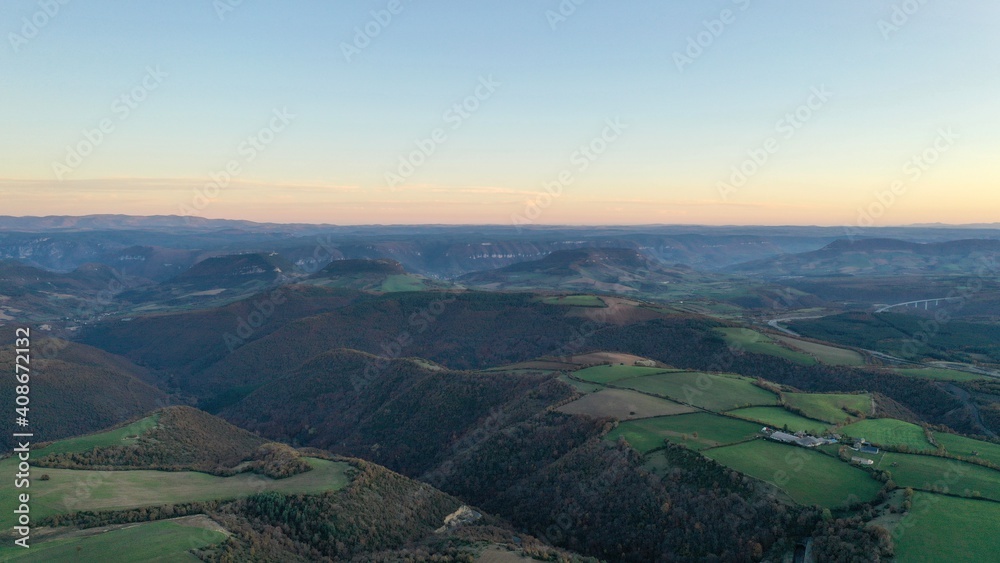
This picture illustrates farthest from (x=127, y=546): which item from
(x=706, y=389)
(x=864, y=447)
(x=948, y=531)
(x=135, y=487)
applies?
(x=706, y=389)

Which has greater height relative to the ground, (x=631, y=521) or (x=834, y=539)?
(x=834, y=539)

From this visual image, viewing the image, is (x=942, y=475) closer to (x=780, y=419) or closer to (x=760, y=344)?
(x=780, y=419)

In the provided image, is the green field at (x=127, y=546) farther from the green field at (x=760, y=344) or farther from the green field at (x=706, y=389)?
the green field at (x=760, y=344)

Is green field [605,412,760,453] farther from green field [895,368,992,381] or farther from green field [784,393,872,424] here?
green field [895,368,992,381]

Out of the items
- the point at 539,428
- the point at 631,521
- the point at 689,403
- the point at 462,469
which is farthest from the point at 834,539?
the point at 462,469

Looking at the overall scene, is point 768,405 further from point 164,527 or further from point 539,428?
point 164,527
